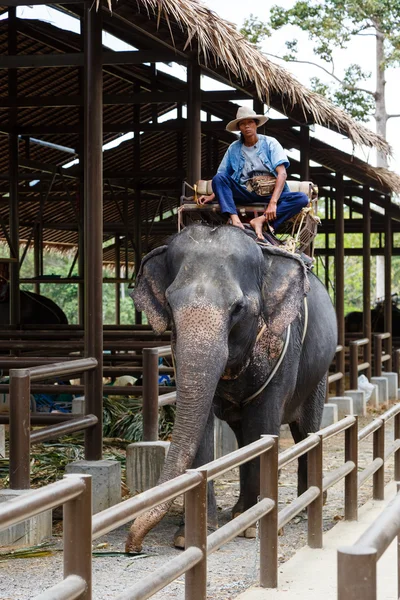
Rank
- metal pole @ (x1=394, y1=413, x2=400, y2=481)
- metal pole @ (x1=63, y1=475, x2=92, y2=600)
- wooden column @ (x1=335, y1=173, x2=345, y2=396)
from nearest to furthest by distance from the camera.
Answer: metal pole @ (x1=63, y1=475, x2=92, y2=600), metal pole @ (x1=394, y1=413, x2=400, y2=481), wooden column @ (x1=335, y1=173, x2=345, y2=396)

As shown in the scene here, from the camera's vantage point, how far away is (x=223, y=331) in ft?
18.4

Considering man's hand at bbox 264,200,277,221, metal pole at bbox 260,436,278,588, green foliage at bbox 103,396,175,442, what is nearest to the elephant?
green foliage at bbox 103,396,175,442

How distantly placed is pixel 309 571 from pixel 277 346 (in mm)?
1516

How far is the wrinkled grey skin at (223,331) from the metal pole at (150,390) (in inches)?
39.6

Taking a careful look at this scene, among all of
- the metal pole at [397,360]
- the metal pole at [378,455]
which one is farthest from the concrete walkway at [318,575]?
the metal pole at [397,360]

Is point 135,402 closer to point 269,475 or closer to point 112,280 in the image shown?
point 112,280

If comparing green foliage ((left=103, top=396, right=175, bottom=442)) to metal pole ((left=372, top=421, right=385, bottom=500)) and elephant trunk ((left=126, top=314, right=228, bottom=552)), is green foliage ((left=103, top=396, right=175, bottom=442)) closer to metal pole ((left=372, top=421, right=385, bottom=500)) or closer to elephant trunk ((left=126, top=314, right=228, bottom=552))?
metal pole ((left=372, top=421, right=385, bottom=500))

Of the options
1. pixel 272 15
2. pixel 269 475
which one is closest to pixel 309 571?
pixel 269 475

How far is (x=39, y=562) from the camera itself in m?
5.68

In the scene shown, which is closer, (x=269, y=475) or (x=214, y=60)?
(x=269, y=475)

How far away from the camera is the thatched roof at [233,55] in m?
7.11

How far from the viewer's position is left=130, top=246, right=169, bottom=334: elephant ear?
6.39 metres

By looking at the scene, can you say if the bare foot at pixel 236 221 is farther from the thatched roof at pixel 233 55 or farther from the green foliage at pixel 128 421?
the green foliage at pixel 128 421

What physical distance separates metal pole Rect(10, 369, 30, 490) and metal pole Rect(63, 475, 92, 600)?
2.88 metres
